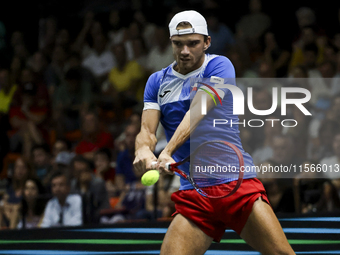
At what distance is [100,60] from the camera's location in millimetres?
9227

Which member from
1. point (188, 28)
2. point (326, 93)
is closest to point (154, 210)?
point (326, 93)

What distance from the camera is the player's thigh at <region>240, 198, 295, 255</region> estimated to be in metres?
2.98

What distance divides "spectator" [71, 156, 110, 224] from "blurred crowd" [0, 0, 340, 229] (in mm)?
13

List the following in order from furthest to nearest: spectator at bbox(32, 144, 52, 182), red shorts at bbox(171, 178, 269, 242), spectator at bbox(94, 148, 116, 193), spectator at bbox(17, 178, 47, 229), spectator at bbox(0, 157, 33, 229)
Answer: spectator at bbox(32, 144, 52, 182) < spectator at bbox(94, 148, 116, 193) < spectator at bbox(0, 157, 33, 229) < spectator at bbox(17, 178, 47, 229) < red shorts at bbox(171, 178, 269, 242)

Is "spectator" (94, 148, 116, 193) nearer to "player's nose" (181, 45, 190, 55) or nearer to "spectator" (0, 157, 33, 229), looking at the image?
"spectator" (0, 157, 33, 229)

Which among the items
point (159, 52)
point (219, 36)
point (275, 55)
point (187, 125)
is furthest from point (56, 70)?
point (187, 125)

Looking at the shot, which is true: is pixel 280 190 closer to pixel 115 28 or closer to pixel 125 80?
pixel 125 80

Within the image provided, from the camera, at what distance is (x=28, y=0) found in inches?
404

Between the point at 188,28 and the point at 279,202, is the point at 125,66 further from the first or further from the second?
the point at 188,28

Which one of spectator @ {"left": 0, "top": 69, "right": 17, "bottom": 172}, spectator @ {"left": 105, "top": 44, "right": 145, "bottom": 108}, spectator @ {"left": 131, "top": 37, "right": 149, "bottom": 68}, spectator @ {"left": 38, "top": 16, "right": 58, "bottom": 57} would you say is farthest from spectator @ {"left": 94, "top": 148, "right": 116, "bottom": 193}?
spectator @ {"left": 38, "top": 16, "right": 58, "bottom": 57}

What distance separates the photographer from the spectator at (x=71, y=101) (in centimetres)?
856

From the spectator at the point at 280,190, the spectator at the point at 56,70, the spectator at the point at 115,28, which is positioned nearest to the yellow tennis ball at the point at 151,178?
the spectator at the point at 280,190

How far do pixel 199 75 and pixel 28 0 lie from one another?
7.76 m

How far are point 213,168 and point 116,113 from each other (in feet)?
17.4
